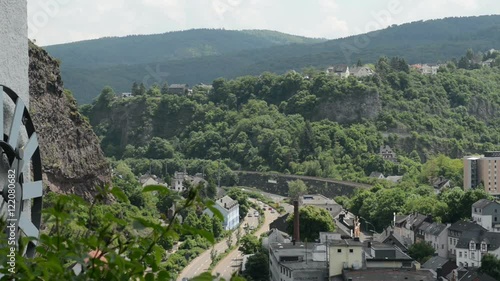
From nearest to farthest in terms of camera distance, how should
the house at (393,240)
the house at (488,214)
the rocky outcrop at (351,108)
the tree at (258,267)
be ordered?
the tree at (258,267)
the house at (393,240)
the house at (488,214)
the rocky outcrop at (351,108)

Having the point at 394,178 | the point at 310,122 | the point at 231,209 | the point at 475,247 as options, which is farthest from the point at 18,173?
the point at 310,122

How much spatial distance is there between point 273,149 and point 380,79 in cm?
1573

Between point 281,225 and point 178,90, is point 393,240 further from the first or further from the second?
point 178,90

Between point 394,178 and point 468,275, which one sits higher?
point 468,275

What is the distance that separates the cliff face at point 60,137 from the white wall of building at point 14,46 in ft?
96.6

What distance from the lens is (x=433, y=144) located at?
77.9m

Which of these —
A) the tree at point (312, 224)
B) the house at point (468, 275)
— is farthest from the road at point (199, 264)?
the house at point (468, 275)

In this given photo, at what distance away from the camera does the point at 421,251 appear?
128 ft

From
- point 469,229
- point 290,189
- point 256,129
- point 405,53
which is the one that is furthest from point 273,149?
point 405,53

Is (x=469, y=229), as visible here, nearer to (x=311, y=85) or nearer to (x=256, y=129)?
(x=256, y=129)

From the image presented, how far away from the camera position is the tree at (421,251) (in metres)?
38.4

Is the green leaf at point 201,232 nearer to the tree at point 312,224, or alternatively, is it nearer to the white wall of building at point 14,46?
the white wall of building at point 14,46

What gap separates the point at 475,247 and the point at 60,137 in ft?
50.5

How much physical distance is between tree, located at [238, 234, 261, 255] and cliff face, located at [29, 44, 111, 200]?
5.85 m
